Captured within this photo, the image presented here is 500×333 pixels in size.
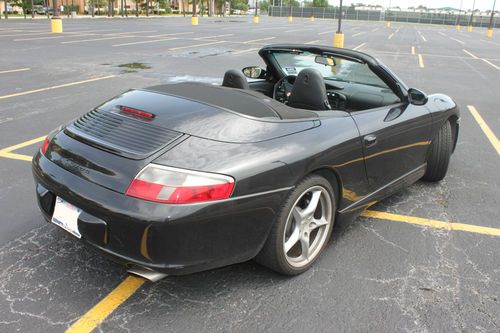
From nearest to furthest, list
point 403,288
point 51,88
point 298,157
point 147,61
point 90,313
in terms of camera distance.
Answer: point 90,313 → point 298,157 → point 403,288 → point 51,88 → point 147,61

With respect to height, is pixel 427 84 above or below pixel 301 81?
below

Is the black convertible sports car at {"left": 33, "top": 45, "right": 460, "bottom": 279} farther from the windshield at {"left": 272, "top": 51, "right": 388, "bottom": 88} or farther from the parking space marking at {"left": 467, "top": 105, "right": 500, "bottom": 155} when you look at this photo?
the parking space marking at {"left": 467, "top": 105, "right": 500, "bottom": 155}

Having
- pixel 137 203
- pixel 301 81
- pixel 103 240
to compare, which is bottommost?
pixel 103 240

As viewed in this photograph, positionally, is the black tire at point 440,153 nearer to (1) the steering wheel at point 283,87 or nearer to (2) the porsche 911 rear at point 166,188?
(1) the steering wheel at point 283,87

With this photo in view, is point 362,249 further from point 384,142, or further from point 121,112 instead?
point 121,112

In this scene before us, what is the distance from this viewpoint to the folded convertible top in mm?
2793

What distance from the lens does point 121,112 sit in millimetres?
2832

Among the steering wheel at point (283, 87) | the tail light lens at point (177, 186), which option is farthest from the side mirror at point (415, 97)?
the tail light lens at point (177, 186)

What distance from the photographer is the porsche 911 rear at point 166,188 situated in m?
2.22

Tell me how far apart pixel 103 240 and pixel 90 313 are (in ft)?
1.44

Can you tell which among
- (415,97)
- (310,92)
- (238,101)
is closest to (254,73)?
(310,92)

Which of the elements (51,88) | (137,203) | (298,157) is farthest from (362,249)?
(51,88)

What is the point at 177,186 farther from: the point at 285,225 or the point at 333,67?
the point at 333,67

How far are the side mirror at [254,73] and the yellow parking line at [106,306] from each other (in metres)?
2.55
